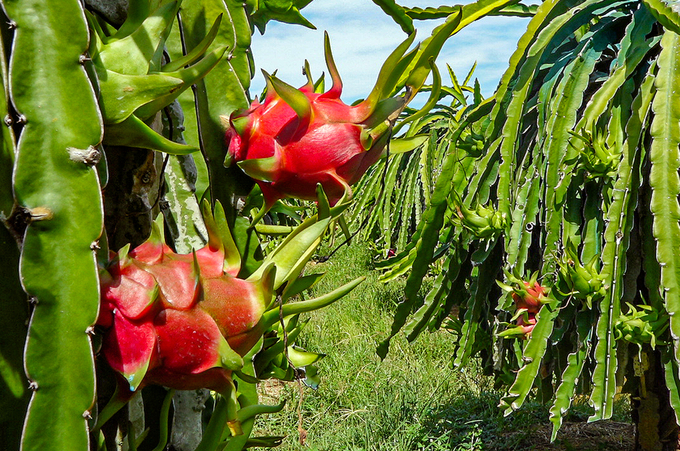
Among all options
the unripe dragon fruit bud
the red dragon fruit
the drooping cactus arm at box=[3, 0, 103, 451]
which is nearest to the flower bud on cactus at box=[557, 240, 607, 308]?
the red dragon fruit

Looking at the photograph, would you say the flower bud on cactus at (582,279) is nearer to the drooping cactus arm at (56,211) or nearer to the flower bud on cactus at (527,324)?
the flower bud on cactus at (527,324)

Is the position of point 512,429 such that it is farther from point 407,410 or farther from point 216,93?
point 216,93

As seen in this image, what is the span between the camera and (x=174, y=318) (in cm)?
37

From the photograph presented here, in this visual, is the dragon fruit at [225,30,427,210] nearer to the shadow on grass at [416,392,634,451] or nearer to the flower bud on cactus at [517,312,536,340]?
the flower bud on cactus at [517,312,536,340]

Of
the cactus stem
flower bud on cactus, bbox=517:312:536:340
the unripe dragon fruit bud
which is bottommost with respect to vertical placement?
flower bud on cactus, bbox=517:312:536:340

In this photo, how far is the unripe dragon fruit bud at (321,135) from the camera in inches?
17.5

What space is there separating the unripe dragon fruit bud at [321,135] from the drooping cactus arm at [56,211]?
0.41ft

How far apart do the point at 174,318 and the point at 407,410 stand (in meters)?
2.84

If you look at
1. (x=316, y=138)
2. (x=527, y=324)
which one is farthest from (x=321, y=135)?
(x=527, y=324)

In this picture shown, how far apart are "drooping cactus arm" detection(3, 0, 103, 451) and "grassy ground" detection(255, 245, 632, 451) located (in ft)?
7.75

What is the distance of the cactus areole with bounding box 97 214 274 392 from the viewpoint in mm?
356

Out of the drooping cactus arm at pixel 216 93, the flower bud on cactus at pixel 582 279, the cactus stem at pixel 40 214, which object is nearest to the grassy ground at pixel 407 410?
the flower bud on cactus at pixel 582 279

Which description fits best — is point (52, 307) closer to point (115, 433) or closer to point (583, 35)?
point (115, 433)

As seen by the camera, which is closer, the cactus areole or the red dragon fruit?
the cactus areole
